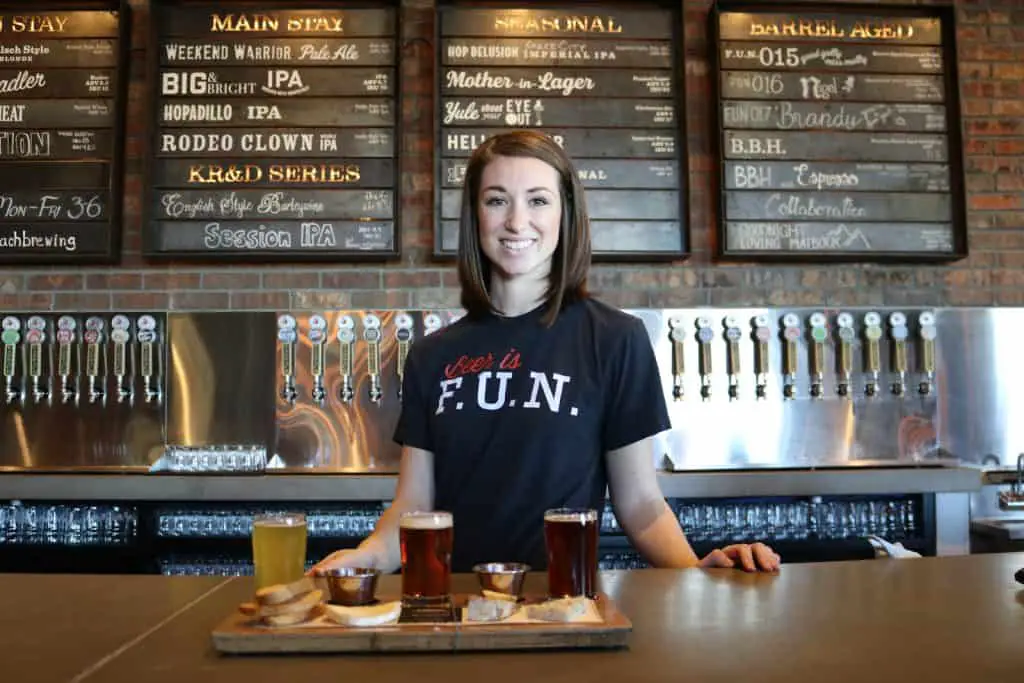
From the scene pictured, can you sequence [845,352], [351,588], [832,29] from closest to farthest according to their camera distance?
[351,588], [845,352], [832,29]

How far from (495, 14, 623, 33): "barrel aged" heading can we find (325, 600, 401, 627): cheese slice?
3.03m

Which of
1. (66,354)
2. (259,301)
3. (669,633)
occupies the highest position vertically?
(259,301)

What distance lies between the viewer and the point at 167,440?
3.53 metres

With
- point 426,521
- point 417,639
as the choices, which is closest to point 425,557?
point 426,521

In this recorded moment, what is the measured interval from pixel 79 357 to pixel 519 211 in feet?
8.45

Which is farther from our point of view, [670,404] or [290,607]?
[670,404]

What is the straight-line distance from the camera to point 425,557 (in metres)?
1.09

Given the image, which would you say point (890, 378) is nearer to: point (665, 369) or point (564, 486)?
point (665, 369)

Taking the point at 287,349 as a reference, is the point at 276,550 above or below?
below

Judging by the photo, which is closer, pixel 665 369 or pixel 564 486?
pixel 564 486

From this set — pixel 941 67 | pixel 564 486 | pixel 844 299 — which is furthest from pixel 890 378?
pixel 564 486

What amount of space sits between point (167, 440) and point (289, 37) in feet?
5.48

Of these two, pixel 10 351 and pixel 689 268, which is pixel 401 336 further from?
pixel 10 351

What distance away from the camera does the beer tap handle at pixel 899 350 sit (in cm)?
364
